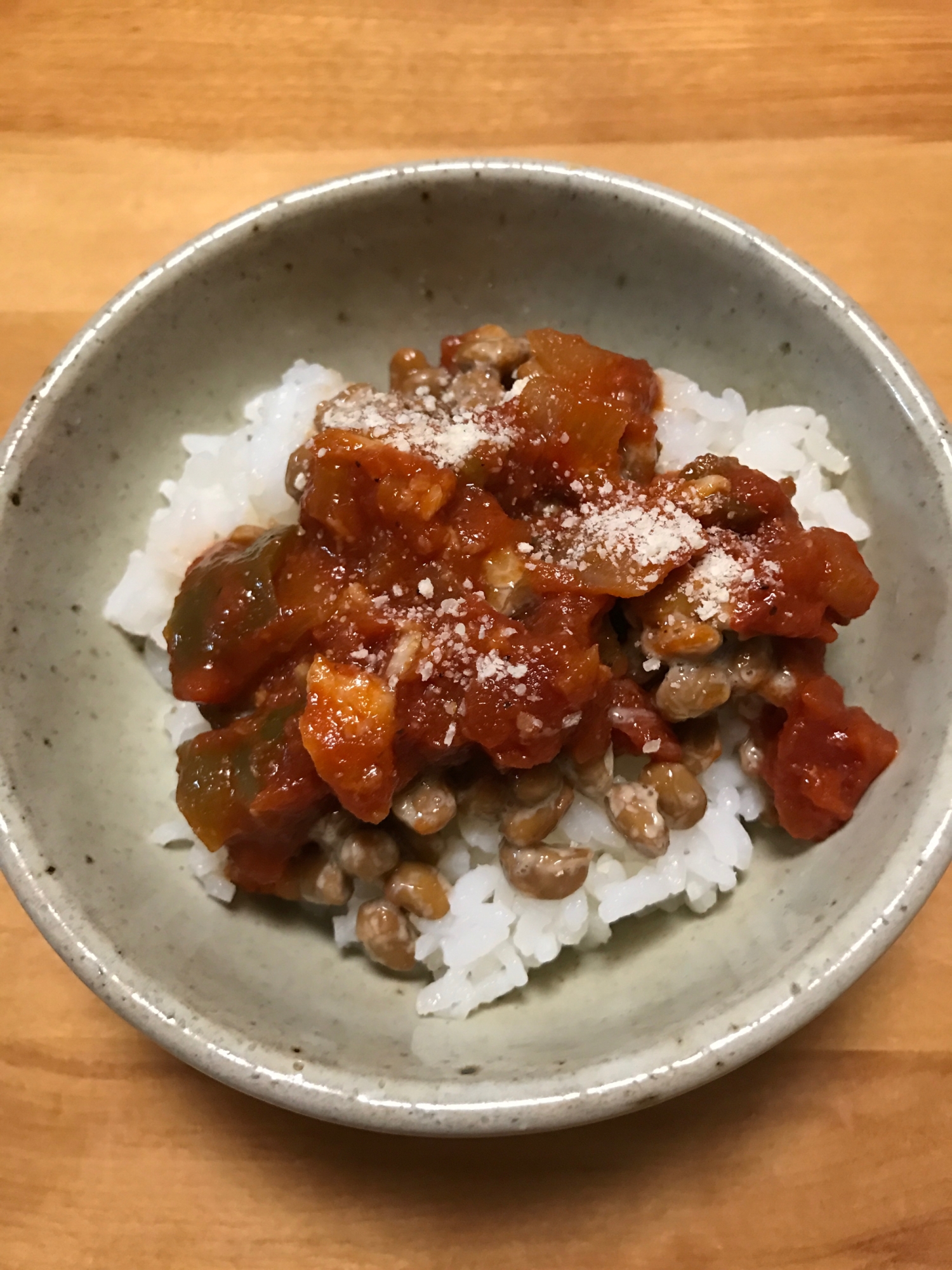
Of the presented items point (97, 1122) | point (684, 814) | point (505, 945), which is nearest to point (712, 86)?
point (684, 814)

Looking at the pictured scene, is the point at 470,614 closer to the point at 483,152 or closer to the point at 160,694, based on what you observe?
the point at 160,694

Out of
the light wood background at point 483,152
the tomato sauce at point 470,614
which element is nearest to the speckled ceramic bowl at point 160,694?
the tomato sauce at point 470,614

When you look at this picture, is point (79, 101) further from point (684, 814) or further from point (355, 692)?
point (684, 814)

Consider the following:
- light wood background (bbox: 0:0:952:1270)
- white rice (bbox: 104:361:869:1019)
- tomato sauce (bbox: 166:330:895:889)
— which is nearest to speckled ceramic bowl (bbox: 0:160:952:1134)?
white rice (bbox: 104:361:869:1019)

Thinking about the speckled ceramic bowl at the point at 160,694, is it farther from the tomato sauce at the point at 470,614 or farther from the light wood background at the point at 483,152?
the light wood background at the point at 483,152

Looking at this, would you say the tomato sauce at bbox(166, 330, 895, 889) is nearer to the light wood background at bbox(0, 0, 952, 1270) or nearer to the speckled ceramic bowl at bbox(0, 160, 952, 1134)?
the speckled ceramic bowl at bbox(0, 160, 952, 1134)
